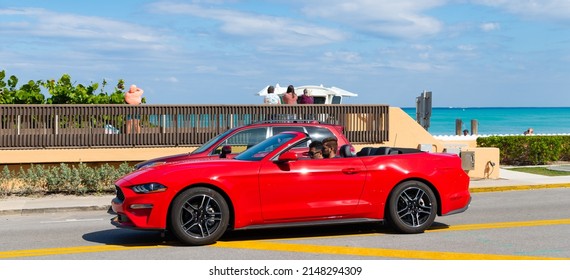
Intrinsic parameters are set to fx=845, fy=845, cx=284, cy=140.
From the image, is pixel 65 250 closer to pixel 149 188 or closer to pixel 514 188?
pixel 149 188

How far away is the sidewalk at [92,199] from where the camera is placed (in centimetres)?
1533

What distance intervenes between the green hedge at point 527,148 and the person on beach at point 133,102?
11.3m

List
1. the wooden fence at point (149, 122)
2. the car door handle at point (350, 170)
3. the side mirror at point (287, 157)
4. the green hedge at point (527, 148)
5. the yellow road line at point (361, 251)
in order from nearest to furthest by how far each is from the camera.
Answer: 1. the yellow road line at point (361, 251)
2. the side mirror at point (287, 157)
3. the car door handle at point (350, 170)
4. the wooden fence at point (149, 122)
5. the green hedge at point (527, 148)

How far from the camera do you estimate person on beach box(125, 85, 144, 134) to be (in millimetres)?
20906

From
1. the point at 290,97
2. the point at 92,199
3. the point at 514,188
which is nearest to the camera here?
the point at 92,199

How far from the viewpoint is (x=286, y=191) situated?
10.6 meters

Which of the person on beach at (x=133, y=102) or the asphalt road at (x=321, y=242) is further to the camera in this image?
the person on beach at (x=133, y=102)

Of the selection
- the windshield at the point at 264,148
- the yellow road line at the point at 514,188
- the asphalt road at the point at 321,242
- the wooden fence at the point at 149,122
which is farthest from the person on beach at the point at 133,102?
the windshield at the point at 264,148

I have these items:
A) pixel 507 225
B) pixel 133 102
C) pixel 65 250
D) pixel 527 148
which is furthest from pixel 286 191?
pixel 527 148

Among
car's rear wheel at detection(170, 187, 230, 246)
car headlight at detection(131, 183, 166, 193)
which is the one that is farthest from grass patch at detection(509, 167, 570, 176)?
car headlight at detection(131, 183, 166, 193)

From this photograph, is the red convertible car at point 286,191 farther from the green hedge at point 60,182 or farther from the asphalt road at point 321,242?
the green hedge at point 60,182

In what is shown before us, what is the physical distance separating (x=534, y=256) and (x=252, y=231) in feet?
12.7

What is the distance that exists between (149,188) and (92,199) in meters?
6.78
